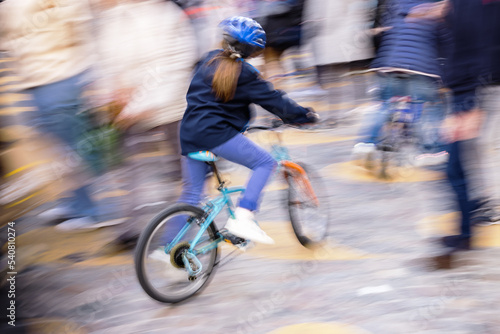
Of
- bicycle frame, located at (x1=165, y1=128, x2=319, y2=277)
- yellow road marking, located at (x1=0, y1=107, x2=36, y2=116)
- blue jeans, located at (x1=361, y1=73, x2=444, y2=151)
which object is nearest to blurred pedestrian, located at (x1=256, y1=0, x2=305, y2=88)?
blue jeans, located at (x1=361, y1=73, x2=444, y2=151)

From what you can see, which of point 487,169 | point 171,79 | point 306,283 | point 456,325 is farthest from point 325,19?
point 456,325

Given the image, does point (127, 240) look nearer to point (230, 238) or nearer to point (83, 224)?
point (83, 224)

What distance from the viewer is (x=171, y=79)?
421 cm

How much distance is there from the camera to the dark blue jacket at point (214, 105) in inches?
132

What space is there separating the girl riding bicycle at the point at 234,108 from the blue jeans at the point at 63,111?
1.26m

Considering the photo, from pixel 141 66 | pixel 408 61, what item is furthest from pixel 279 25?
pixel 141 66

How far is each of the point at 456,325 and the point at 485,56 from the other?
1.45m

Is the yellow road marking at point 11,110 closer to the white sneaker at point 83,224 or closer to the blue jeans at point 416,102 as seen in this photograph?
the white sneaker at point 83,224

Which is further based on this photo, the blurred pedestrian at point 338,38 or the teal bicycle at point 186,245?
the blurred pedestrian at point 338,38

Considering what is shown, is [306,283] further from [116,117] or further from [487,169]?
[487,169]

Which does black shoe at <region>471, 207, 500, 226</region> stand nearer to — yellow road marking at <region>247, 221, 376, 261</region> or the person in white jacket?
yellow road marking at <region>247, 221, 376, 261</region>

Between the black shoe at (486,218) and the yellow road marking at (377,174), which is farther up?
the black shoe at (486,218)
